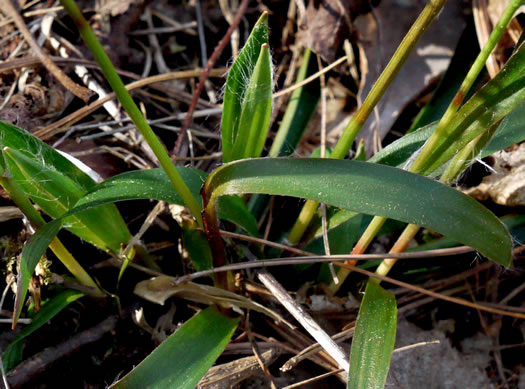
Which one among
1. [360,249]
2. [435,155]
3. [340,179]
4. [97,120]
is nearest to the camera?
[340,179]

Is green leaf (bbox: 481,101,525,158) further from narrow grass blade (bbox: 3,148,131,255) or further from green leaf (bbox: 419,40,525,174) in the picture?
narrow grass blade (bbox: 3,148,131,255)

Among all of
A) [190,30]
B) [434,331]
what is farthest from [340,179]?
[190,30]

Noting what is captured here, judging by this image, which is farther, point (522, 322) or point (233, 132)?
point (522, 322)

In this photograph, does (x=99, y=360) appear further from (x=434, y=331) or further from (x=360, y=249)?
(x=434, y=331)

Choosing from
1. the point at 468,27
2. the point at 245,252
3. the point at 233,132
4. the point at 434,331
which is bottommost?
the point at 434,331

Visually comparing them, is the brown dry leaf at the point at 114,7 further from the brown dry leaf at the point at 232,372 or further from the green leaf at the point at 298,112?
the brown dry leaf at the point at 232,372

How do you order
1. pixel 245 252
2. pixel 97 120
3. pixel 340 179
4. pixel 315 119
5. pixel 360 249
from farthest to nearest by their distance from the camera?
pixel 315 119 → pixel 97 120 → pixel 245 252 → pixel 360 249 → pixel 340 179

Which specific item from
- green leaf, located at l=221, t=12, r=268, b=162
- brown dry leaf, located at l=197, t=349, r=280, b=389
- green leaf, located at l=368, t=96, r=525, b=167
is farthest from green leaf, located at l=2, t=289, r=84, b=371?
green leaf, located at l=368, t=96, r=525, b=167
